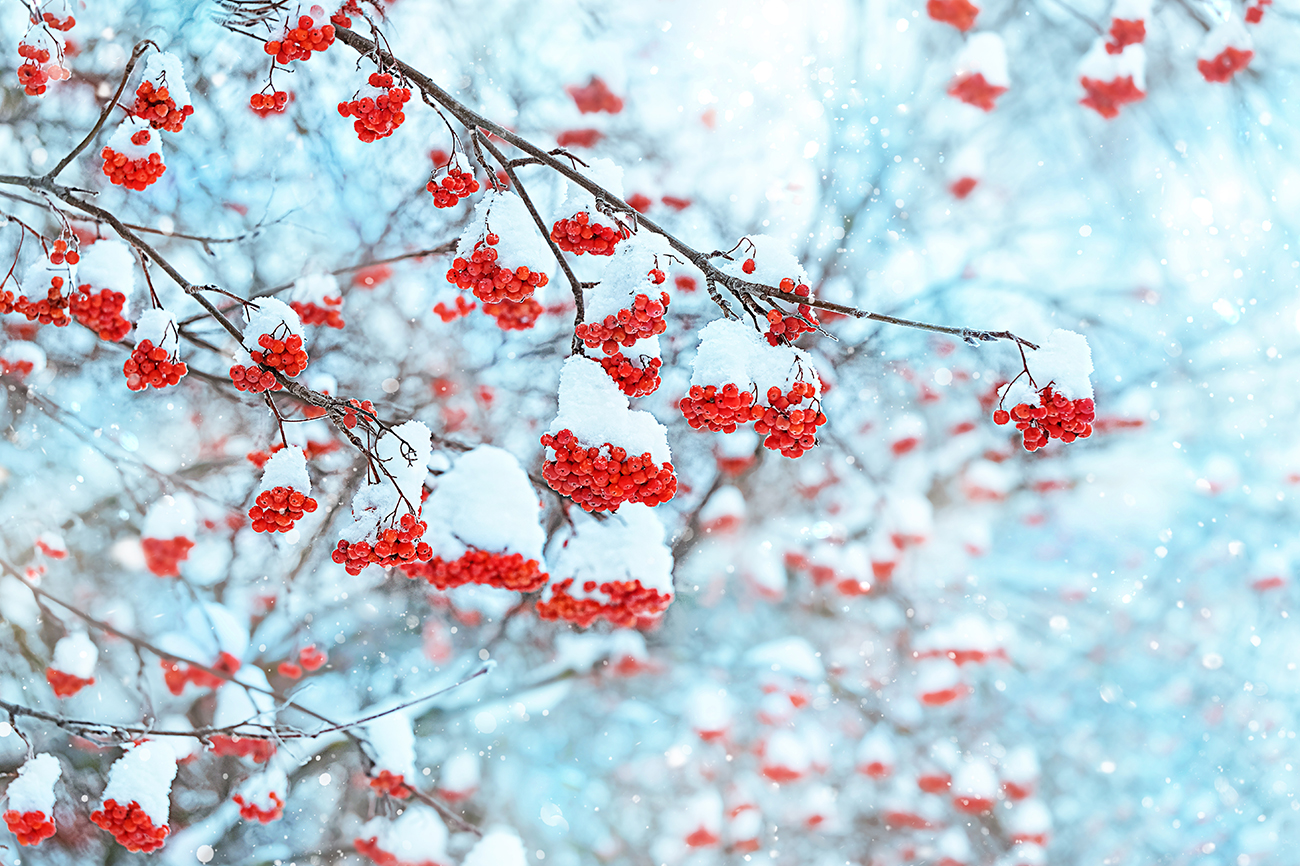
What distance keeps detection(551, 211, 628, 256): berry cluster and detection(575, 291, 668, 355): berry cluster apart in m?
0.18

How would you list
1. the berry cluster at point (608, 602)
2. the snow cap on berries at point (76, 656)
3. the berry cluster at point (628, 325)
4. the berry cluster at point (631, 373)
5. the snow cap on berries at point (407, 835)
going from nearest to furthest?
the berry cluster at point (628, 325), the berry cluster at point (631, 373), the berry cluster at point (608, 602), the snow cap on berries at point (76, 656), the snow cap on berries at point (407, 835)

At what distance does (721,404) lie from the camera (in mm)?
1257

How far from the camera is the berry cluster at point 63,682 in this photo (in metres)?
2.75

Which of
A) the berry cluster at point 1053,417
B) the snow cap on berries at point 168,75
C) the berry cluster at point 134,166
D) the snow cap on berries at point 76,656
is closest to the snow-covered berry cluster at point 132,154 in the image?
the berry cluster at point 134,166

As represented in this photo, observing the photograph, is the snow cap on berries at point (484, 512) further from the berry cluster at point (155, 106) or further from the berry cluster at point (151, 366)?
the berry cluster at point (155, 106)

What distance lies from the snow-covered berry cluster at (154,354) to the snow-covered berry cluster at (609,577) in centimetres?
106

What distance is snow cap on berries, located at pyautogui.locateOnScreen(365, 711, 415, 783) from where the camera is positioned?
2.93m

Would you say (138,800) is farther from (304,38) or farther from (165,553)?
(304,38)

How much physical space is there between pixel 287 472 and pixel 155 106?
0.68m

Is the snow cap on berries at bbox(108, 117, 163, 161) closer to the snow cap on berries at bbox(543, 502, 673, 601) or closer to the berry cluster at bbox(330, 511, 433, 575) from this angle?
the berry cluster at bbox(330, 511, 433, 575)

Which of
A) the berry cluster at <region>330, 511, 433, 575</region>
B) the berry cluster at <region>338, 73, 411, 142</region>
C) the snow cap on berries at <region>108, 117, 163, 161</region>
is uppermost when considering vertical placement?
the snow cap on berries at <region>108, 117, 163, 161</region>

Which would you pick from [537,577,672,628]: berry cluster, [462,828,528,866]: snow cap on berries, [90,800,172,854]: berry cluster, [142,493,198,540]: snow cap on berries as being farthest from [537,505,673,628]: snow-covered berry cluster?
[462,828,528,866]: snow cap on berries

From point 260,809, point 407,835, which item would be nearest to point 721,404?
point 260,809

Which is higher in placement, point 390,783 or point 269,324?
point 269,324
